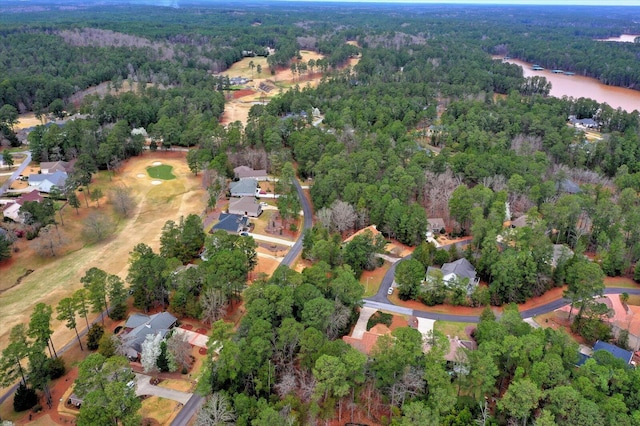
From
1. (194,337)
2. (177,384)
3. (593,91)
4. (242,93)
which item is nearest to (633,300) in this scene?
(194,337)

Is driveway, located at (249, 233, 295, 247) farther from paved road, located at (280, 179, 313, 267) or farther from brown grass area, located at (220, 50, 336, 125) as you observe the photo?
brown grass area, located at (220, 50, 336, 125)

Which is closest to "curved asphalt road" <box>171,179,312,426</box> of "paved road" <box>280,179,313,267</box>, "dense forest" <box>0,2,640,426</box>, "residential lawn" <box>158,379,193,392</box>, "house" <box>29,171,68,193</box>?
"paved road" <box>280,179,313,267</box>

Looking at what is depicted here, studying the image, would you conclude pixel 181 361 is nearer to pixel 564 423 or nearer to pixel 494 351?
pixel 494 351

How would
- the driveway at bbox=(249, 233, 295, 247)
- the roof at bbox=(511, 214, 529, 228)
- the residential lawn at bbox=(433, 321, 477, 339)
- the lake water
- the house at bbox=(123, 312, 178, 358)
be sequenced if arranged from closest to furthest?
1. the house at bbox=(123, 312, 178, 358)
2. the residential lawn at bbox=(433, 321, 477, 339)
3. the driveway at bbox=(249, 233, 295, 247)
4. the roof at bbox=(511, 214, 529, 228)
5. the lake water

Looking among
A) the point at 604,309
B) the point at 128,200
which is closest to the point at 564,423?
the point at 604,309

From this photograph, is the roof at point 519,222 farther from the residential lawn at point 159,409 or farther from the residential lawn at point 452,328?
the residential lawn at point 159,409
